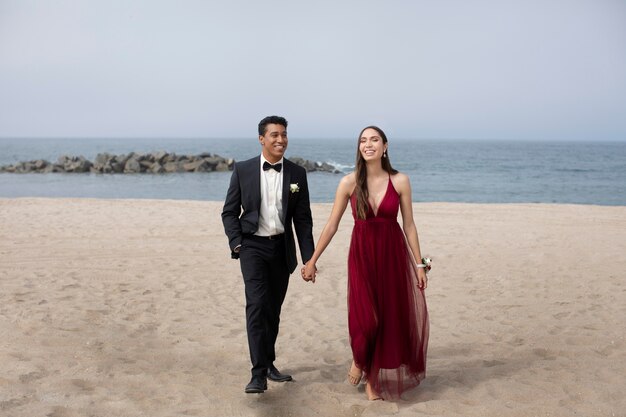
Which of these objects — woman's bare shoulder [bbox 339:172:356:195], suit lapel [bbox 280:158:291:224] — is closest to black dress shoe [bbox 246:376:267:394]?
suit lapel [bbox 280:158:291:224]

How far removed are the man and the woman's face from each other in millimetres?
562

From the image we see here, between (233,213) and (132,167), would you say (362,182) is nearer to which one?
(233,213)

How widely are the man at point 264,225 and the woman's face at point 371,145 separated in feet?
1.84

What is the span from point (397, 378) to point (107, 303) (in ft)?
13.4

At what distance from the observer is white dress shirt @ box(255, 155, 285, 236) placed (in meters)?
4.82

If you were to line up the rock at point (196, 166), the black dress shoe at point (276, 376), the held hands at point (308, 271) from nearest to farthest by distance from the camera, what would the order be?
the held hands at point (308, 271) → the black dress shoe at point (276, 376) → the rock at point (196, 166)

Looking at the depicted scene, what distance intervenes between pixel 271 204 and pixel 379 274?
3.18 feet

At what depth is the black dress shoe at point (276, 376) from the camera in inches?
203

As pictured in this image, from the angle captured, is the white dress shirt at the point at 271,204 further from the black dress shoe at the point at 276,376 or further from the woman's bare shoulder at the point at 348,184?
the black dress shoe at the point at 276,376

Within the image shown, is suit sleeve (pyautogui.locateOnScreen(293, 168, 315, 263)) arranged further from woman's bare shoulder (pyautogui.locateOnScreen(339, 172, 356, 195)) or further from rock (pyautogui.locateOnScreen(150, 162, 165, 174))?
rock (pyautogui.locateOnScreen(150, 162, 165, 174))

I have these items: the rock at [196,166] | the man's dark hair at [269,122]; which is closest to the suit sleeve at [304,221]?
the man's dark hair at [269,122]

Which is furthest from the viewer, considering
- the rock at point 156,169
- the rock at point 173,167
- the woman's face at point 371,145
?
the rock at point 173,167

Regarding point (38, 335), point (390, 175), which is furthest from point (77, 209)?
point (390, 175)

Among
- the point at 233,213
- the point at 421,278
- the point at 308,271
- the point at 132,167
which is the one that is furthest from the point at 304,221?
the point at 132,167
